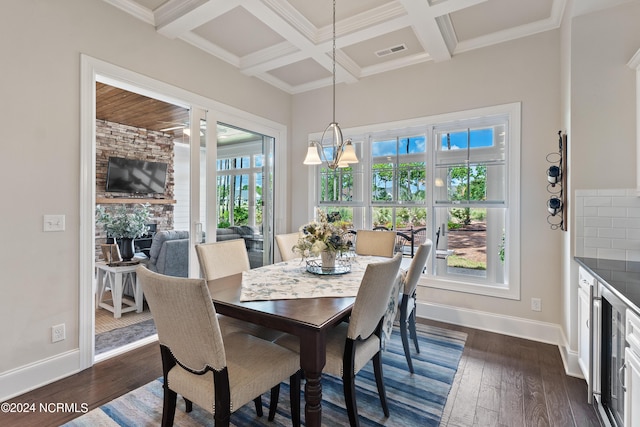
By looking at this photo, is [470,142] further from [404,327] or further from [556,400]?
[556,400]

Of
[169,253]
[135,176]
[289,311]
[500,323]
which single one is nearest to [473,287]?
[500,323]

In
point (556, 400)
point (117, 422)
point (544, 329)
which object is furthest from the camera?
point (544, 329)

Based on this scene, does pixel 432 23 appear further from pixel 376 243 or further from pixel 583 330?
pixel 583 330

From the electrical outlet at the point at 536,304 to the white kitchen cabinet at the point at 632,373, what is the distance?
1765 millimetres

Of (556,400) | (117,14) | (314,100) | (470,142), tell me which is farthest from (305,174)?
(556,400)

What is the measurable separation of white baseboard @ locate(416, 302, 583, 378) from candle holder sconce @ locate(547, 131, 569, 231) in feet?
3.12

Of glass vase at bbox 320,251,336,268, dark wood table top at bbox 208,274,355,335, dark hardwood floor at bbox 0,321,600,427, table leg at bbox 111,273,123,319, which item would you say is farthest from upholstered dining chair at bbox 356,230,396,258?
table leg at bbox 111,273,123,319

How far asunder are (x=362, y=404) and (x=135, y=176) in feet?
18.9

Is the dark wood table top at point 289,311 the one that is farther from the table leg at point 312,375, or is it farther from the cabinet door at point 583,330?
the cabinet door at point 583,330

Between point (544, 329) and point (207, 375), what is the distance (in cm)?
306

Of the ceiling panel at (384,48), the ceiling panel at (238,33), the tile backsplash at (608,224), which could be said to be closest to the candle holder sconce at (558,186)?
the tile backsplash at (608,224)

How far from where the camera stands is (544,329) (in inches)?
117

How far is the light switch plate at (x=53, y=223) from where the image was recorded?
225cm

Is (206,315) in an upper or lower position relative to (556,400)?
upper
